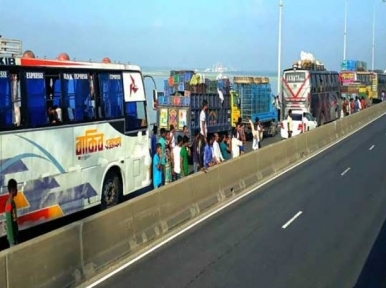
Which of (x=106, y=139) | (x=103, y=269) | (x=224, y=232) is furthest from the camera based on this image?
(x=106, y=139)

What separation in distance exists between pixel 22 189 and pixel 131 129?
15.4 feet

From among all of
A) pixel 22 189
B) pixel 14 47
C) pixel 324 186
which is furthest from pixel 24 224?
pixel 324 186

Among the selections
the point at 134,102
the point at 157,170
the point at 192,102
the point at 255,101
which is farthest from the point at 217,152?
the point at 255,101

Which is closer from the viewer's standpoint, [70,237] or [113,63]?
[70,237]

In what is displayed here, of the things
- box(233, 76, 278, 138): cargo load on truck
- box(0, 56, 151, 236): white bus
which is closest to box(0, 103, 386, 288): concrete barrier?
box(0, 56, 151, 236): white bus

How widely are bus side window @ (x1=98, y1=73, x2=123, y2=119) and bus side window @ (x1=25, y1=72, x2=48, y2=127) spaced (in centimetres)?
213

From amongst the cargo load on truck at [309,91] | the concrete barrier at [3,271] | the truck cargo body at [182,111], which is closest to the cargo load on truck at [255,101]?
the cargo load on truck at [309,91]

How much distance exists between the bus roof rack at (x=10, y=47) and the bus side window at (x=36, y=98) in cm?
45

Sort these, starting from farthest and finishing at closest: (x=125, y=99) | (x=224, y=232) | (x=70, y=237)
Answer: (x=125, y=99)
(x=224, y=232)
(x=70, y=237)

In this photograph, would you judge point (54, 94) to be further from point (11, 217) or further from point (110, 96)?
point (11, 217)

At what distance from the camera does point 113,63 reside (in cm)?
1412

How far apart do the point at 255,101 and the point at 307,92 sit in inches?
240

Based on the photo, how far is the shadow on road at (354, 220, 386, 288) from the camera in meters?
8.38

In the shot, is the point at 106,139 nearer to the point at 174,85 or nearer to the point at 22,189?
the point at 22,189
